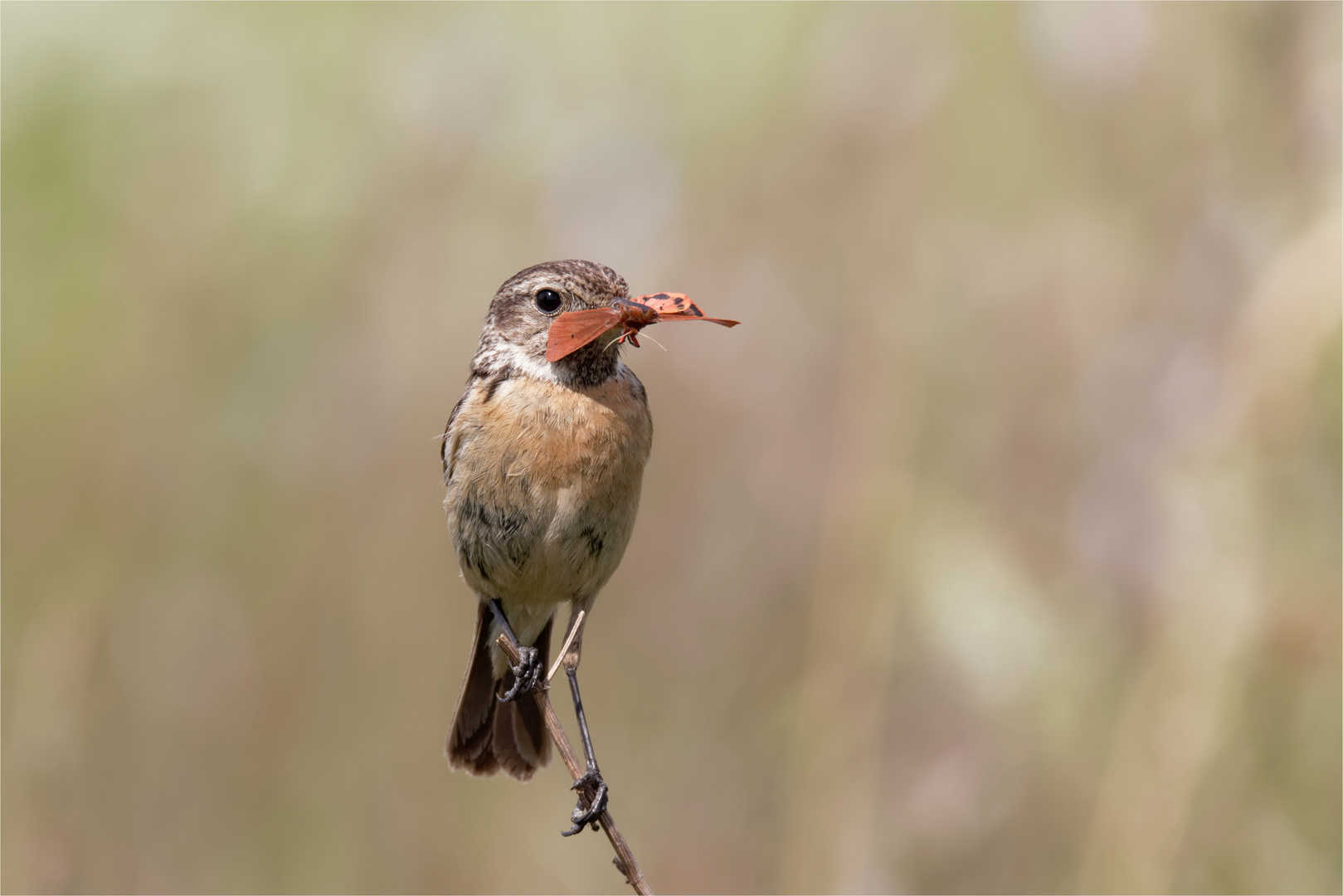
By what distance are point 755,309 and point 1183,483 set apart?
1652mm

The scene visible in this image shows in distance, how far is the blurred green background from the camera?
2.94m

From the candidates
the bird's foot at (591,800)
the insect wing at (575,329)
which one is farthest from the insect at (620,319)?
the bird's foot at (591,800)

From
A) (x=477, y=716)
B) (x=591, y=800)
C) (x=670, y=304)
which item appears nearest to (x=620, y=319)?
(x=670, y=304)

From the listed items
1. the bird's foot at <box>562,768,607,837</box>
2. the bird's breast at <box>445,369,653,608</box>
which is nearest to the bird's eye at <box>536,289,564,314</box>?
the bird's breast at <box>445,369,653,608</box>

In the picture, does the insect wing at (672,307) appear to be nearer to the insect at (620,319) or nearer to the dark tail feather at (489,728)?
the insect at (620,319)

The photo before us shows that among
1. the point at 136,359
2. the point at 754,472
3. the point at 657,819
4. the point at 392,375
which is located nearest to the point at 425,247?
the point at 392,375

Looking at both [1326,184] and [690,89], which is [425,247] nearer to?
[690,89]

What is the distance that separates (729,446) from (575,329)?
1204 millimetres

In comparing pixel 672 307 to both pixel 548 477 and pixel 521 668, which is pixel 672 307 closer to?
pixel 548 477

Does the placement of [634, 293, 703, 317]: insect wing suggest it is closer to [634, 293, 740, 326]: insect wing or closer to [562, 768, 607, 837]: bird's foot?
[634, 293, 740, 326]: insect wing

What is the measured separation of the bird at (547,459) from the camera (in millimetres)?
2906

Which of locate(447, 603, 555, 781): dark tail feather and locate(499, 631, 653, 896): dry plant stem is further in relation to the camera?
locate(447, 603, 555, 781): dark tail feather

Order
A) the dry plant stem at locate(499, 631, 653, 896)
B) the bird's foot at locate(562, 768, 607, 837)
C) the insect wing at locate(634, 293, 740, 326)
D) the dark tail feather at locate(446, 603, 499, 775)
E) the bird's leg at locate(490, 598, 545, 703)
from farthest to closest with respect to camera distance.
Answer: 1. the dark tail feather at locate(446, 603, 499, 775)
2. the bird's leg at locate(490, 598, 545, 703)
3. the bird's foot at locate(562, 768, 607, 837)
4. the insect wing at locate(634, 293, 740, 326)
5. the dry plant stem at locate(499, 631, 653, 896)

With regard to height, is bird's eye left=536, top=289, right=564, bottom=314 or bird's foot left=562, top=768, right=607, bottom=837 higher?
bird's eye left=536, top=289, right=564, bottom=314
